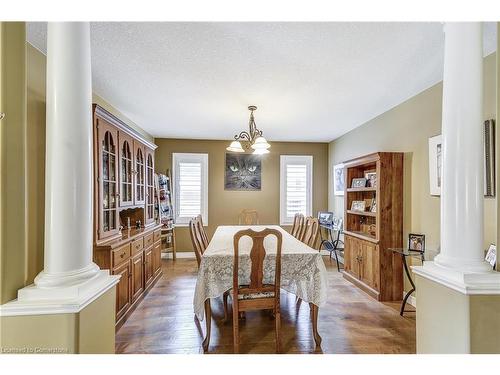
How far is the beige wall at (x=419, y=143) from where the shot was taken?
2096mm

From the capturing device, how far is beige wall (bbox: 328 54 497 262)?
6.88ft

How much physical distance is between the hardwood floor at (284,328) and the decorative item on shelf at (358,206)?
124 cm

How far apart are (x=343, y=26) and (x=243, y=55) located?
80 cm

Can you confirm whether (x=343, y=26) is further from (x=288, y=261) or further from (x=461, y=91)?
(x=288, y=261)

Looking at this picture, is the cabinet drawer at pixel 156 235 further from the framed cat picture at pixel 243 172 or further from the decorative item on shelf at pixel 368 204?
the decorative item on shelf at pixel 368 204

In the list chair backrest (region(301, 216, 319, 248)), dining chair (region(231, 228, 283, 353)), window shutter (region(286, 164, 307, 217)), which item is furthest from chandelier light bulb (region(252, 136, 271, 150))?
window shutter (region(286, 164, 307, 217))

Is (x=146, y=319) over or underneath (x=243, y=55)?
underneath

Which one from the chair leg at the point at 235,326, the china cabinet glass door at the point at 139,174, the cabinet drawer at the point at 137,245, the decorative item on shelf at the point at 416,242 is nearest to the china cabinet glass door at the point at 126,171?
the china cabinet glass door at the point at 139,174

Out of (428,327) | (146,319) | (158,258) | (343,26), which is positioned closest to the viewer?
(428,327)

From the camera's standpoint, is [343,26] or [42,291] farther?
[343,26]

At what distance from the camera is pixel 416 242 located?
281cm
